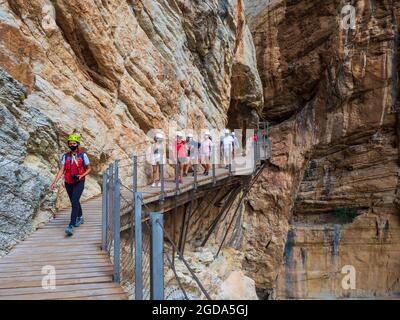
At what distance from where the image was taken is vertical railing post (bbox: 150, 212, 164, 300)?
2.94m

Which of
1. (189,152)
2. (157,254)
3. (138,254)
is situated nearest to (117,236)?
(138,254)

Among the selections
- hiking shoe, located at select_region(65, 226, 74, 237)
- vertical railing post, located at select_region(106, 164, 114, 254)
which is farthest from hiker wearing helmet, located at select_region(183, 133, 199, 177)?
hiking shoe, located at select_region(65, 226, 74, 237)

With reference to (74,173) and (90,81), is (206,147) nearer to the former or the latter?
(90,81)

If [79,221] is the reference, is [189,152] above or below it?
above

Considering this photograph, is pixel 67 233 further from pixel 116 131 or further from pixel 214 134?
pixel 214 134

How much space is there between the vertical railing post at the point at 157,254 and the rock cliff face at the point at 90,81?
9.86ft

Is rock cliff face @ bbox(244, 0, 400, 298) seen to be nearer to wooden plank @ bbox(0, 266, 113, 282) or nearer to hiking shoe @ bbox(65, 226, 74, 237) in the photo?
hiking shoe @ bbox(65, 226, 74, 237)

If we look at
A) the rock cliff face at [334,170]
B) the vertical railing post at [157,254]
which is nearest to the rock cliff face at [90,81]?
the vertical railing post at [157,254]

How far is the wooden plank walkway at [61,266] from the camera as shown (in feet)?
11.8

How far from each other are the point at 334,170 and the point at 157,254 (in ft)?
66.3

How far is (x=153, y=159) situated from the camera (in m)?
8.66
